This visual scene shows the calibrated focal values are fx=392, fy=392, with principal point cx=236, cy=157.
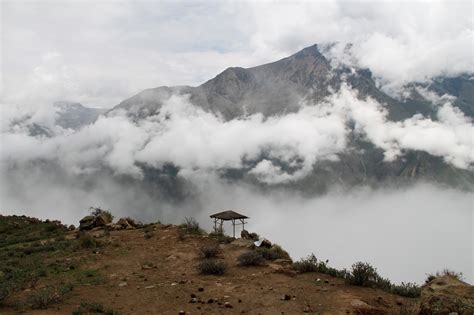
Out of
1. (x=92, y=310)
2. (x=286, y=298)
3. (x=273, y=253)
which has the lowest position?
(x=92, y=310)

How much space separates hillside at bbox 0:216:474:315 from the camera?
12000mm

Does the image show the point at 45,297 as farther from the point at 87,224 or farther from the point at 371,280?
the point at 87,224

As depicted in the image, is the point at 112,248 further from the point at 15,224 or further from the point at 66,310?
the point at 15,224

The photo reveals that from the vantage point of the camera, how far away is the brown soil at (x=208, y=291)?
470 inches

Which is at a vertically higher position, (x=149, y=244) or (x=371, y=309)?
(x=149, y=244)

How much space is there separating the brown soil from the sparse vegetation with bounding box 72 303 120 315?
38 centimetres

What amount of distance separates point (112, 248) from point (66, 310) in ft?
31.1

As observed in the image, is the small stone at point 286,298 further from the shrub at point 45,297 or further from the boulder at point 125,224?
the boulder at point 125,224

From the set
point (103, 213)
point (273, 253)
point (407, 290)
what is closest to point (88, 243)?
point (273, 253)

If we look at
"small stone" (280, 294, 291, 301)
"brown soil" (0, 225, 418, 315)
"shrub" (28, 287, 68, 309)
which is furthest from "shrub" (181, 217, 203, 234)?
"small stone" (280, 294, 291, 301)

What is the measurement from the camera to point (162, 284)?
48.6ft

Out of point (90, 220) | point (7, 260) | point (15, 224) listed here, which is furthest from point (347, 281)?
point (15, 224)

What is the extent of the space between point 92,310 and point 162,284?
3.44 metres

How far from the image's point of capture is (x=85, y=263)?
18.1 meters
